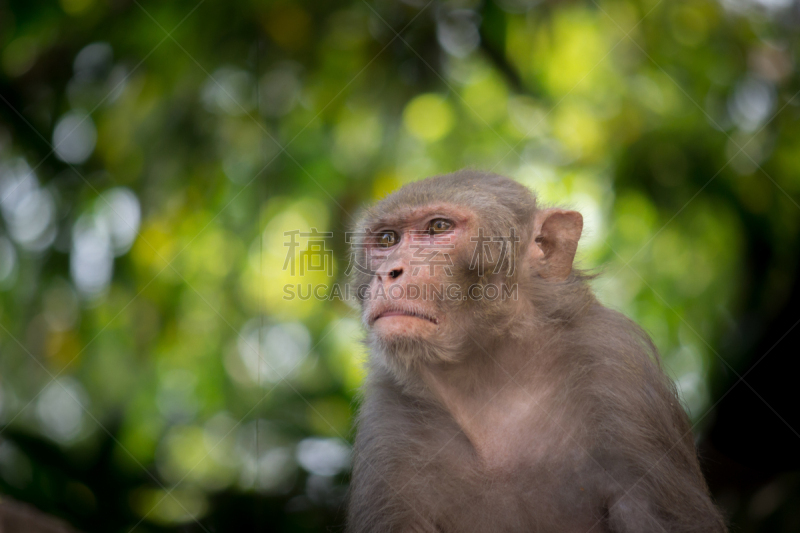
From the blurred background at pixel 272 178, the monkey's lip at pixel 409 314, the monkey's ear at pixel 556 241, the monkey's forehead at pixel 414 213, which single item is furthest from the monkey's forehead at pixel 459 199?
the blurred background at pixel 272 178

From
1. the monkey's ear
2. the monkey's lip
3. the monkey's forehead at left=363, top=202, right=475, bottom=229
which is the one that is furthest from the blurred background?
the monkey's lip

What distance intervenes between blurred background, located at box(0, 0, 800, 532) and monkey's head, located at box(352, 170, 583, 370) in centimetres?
187

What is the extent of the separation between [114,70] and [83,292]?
75.3 inches

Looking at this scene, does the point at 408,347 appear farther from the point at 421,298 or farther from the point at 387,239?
the point at 387,239

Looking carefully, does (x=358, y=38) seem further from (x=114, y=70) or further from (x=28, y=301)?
(x=28, y=301)

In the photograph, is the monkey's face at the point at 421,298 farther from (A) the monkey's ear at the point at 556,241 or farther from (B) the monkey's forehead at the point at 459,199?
(A) the monkey's ear at the point at 556,241

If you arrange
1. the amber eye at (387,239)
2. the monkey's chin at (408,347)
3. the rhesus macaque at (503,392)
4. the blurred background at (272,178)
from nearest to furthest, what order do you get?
the rhesus macaque at (503,392), the monkey's chin at (408,347), the amber eye at (387,239), the blurred background at (272,178)

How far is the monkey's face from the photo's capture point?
10.1ft

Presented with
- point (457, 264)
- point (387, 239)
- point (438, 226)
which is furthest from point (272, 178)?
point (457, 264)

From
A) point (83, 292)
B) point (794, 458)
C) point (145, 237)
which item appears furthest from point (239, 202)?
point (794, 458)

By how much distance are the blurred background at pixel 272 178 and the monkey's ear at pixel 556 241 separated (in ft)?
6.40

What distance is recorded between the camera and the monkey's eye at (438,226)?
3.34m

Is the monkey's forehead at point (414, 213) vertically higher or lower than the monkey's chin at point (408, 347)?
higher

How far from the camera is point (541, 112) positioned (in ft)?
19.5
